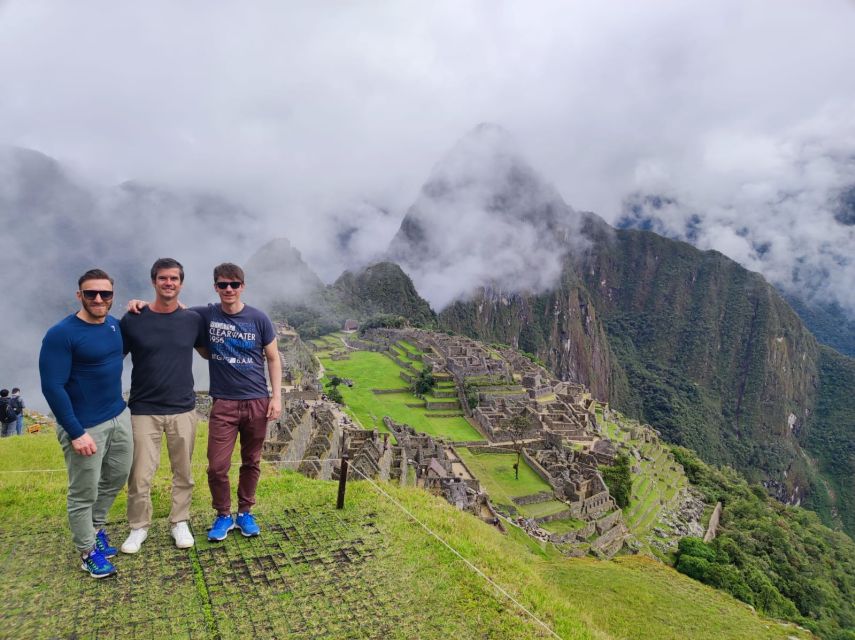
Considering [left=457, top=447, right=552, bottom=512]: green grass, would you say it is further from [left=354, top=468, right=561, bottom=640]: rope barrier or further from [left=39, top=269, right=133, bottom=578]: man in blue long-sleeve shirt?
[left=39, top=269, right=133, bottom=578]: man in blue long-sleeve shirt

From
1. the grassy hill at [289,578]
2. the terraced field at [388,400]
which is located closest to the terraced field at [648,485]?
the terraced field at [388,400]

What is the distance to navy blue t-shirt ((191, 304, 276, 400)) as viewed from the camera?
500 cm

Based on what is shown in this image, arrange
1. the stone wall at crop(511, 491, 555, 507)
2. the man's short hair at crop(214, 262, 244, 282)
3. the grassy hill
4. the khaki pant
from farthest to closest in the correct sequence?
the stone wall at crop(511, 491, 555, 507), the man's short hair at crop(214, 262, 244, 282), the khaki pant, the grassy hill

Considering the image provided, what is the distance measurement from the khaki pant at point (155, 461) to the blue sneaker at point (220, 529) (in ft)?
1.04

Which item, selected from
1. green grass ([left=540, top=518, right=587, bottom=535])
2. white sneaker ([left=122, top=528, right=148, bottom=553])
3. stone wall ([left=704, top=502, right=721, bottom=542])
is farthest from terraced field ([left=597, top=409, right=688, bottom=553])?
white sneaker ([left=122, top=528, right=148, bottom=553])

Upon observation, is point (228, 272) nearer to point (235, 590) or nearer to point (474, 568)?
point (235, 590)

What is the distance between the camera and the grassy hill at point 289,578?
→ 13.3 feet

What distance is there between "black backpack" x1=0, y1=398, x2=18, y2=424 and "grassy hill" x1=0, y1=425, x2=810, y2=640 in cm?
520

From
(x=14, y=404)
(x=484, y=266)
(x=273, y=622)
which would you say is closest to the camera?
(x=273, y=622)

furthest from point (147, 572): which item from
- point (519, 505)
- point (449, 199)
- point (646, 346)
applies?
point (646, 346)

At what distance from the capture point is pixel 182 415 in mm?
4879

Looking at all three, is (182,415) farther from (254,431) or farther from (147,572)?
(147,572)

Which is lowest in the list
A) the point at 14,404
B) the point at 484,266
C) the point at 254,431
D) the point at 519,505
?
the point at 519,505

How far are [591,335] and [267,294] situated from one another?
10630 cm
